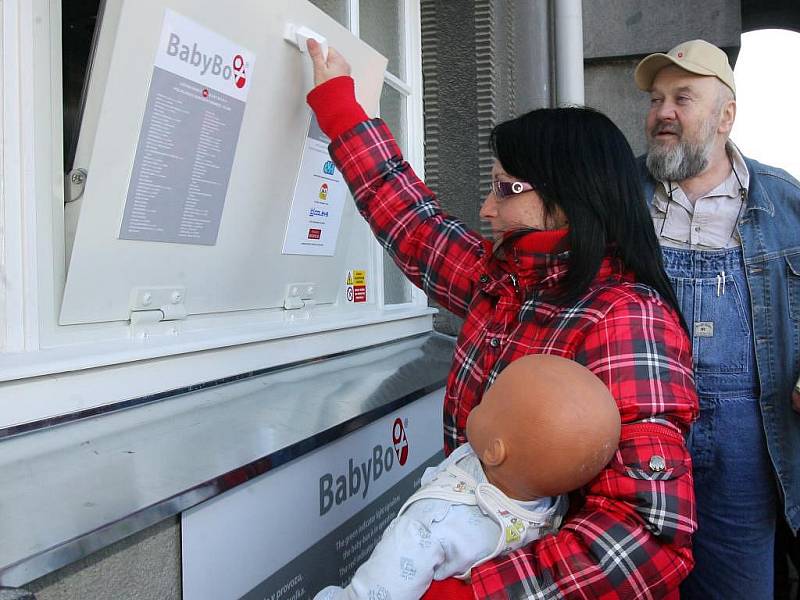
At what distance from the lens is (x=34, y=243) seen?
139 cm

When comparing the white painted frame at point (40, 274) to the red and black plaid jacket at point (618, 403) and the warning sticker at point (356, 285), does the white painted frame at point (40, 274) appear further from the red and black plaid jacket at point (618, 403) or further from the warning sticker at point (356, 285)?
the warning sticker at point (356, 285)

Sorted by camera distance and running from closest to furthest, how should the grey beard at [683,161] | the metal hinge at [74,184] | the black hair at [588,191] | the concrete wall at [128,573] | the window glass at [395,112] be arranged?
1. the concrete wall at [128,573]
2. the black hair at [588,191]
3. the metal hinge at [74,184]
4. the grey beard at [683,161]
5. the window glass at [395,112]

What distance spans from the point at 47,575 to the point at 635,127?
15.2ft

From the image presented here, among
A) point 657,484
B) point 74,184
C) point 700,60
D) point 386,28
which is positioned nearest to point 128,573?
point 74,184

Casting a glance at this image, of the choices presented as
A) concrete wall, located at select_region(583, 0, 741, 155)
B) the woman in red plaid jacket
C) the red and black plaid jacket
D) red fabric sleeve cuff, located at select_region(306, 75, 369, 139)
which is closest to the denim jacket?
the woman in red plaid jacket

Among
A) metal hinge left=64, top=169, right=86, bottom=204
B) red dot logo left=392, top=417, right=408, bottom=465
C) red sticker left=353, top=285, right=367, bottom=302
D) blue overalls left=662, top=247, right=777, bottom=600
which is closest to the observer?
metal hinge left=64, top=169, right=86, bottom=204

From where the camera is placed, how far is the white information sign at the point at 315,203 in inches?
81.0

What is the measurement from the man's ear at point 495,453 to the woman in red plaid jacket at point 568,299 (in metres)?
0.15

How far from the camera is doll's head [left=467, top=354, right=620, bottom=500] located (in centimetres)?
106

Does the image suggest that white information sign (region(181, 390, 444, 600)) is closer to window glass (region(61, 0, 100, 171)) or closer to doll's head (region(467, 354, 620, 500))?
doll's head (region(467, 354, 620, 500))

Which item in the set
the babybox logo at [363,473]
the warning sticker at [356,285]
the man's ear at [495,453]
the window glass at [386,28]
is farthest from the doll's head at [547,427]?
the window glass at [386,28]

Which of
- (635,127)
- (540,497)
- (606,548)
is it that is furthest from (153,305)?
(635,127)

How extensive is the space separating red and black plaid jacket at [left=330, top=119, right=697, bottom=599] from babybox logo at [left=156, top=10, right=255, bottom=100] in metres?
0.72

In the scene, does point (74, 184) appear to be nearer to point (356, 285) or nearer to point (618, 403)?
point (618, 403)
